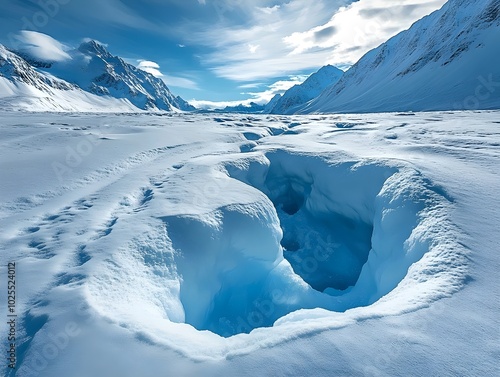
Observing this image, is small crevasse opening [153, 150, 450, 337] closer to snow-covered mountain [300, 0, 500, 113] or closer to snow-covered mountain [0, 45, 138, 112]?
snow-covered mountain [300, 0, 500, 113]

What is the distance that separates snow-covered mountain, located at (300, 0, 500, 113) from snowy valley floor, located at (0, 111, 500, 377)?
44164 mm

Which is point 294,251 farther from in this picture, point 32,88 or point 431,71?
point 32,88

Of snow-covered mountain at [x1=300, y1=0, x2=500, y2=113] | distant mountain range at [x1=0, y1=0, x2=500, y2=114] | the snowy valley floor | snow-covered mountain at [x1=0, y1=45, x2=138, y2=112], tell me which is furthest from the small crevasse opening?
snow-covered mountain at [x1=0, y1=45, x2=138, y2=112]

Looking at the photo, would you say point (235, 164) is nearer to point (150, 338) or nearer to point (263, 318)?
point (263, 318)

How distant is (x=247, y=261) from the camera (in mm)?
5422

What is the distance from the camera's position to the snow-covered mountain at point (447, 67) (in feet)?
168

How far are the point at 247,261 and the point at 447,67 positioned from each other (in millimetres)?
78728

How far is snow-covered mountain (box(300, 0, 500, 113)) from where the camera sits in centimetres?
5109

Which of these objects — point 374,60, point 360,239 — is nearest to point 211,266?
point 360,239

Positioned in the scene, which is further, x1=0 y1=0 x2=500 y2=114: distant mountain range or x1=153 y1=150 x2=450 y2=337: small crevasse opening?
x1=0 y1=0 x2=500 y2=114: distant mountain range

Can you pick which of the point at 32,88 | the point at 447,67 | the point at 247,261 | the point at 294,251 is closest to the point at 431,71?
the point at 447,67

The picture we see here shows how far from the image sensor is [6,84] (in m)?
109

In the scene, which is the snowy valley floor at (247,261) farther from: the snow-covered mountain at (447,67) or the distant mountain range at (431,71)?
the snow-covered mountain at (447,67)

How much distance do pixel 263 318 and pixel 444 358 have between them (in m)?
3.35
